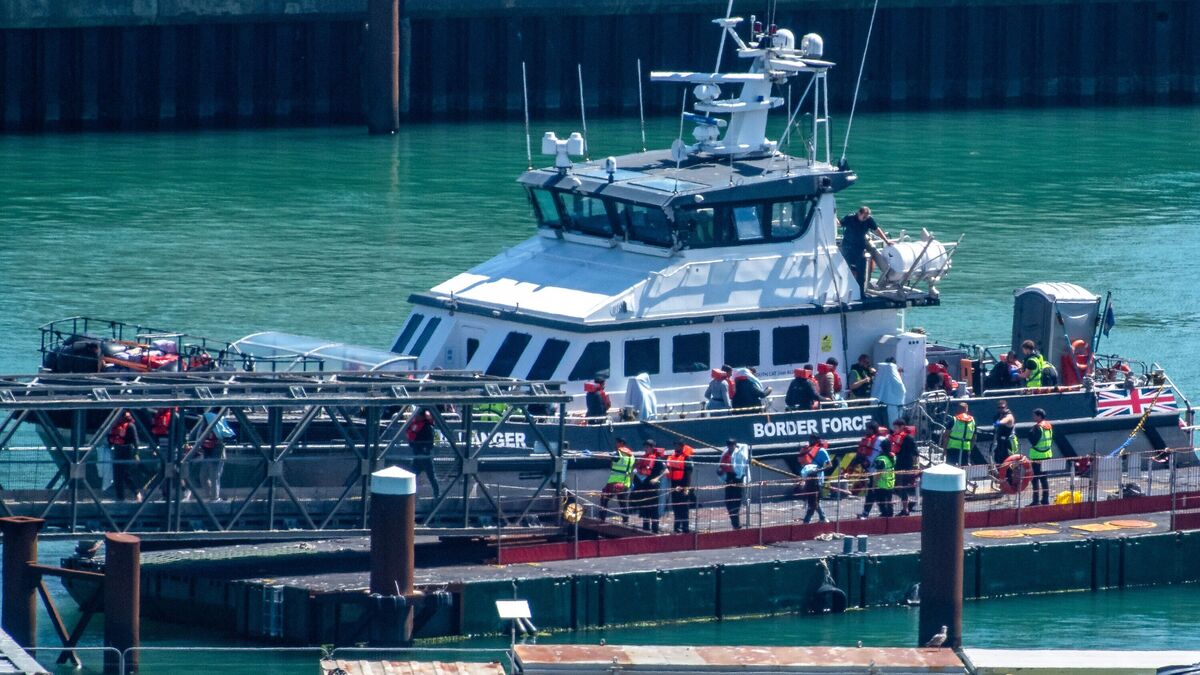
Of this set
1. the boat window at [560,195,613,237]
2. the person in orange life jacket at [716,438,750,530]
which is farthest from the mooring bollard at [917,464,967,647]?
the boat window at [560,195,613,237]

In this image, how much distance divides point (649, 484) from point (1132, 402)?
777cm

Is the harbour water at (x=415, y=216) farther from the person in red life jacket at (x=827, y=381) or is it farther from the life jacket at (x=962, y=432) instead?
the person in red life jacket at (x=827, y=381)

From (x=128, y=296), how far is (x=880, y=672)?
26.3m

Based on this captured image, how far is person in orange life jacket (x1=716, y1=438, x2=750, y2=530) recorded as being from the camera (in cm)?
2525

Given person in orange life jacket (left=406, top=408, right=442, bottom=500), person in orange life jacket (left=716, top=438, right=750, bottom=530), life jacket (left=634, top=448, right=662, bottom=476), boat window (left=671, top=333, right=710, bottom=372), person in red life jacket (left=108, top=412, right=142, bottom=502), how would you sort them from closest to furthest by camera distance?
1. person in red life jacket (left=108, top=412, right=142, bottom=502)
2. person in orange life jacket (left=406, top=408, right=442, bottom=500)
3. life jacket (left=634, top=448, right=662, bottom=476)
4. person in orange life jacket (left=716, top=438, right=750, bottom=530)
5. boat window (left=671, top=333, right=710, bottom=372)

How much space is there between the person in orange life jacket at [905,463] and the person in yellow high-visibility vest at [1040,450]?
1.52 meters

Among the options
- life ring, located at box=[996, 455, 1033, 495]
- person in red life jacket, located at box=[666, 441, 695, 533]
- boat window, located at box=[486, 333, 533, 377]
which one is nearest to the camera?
person in red life jacket, located at box=[666, 441, 695, 533]

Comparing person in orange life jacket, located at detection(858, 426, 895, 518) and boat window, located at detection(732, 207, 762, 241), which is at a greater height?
boat window, located at detection(732, 207, 762, 241)

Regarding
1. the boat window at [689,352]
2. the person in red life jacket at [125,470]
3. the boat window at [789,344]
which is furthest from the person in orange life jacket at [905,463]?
the person in red life jacket at [125,470]

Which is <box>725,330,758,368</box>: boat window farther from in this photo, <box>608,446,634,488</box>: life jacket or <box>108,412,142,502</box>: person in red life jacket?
<box>108,412,142,502</box>: person in red life jacket

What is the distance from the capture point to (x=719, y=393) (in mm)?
26531

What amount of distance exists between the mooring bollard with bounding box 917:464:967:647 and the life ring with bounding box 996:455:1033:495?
560 centimetres

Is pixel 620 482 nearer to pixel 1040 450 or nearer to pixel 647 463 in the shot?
pixel 647 463

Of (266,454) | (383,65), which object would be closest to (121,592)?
(266,454)
